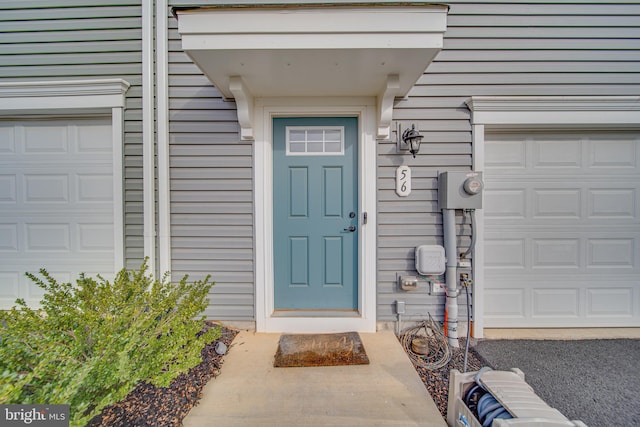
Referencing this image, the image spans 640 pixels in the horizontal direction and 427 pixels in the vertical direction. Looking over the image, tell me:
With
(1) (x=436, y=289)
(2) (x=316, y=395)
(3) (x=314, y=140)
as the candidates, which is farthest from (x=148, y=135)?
(1) (x=436, y=289)

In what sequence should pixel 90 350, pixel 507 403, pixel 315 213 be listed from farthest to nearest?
1. pixel 315 213
2. pixel 90 350
3. pixel 507 403

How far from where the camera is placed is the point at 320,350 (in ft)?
6.36

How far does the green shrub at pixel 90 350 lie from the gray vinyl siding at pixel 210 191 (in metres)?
0.62

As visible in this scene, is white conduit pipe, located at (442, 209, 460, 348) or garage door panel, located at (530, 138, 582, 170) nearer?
white conduit pipe, located at (442, 209, 460, 348)

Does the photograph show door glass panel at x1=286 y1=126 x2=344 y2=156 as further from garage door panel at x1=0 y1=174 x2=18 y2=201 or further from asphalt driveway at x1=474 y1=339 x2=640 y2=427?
garage door panel at x1=0 y1=174 x2=18 y2=201

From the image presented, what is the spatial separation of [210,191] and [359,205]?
4.33ft

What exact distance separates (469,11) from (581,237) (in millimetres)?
2261

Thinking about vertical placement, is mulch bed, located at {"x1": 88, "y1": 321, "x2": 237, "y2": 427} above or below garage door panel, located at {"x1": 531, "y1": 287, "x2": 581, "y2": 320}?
below

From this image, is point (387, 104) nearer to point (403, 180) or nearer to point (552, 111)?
point (403, 180)

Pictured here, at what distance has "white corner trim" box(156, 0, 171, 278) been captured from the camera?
221cm

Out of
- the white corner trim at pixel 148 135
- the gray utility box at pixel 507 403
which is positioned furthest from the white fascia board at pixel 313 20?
the gray utility box at pixel 507 403

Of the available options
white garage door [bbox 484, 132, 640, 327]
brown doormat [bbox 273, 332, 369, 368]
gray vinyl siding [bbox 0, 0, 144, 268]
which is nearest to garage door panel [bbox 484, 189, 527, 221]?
white garage door [bbox 484, 132, 640, 327]

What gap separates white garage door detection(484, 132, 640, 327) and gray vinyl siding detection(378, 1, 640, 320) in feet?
1.32

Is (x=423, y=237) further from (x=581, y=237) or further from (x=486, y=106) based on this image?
(x=581, y=237)
